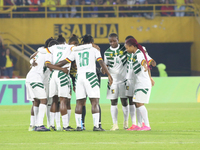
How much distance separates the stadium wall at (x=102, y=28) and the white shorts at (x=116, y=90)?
16.9m

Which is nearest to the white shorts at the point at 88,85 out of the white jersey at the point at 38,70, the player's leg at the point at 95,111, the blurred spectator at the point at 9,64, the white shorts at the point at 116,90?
the player's leg at the point at 95,111

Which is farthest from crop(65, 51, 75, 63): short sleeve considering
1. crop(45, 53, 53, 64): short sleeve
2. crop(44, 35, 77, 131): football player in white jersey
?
crop(45, 53, 53, 64): short sleeve

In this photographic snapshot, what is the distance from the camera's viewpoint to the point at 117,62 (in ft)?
29.5

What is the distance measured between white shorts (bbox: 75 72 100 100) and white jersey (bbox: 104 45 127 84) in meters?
0.76

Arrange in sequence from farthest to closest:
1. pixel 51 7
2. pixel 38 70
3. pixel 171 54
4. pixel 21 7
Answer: pixel 171 54, pixel 51 7, pixel 21 7, pixel 38 70

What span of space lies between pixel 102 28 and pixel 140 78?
17490mm

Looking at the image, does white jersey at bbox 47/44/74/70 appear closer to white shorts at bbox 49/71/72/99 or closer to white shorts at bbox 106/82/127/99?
white shorts at bbox 49/71/72/99

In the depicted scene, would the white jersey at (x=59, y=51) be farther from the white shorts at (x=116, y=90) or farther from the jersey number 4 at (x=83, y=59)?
the white shorts at (x=116, y=90)

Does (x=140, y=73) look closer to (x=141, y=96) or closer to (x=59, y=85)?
(x=141, y=96)

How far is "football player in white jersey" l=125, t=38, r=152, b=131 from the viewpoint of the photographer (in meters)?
8.48

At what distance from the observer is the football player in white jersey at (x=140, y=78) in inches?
334

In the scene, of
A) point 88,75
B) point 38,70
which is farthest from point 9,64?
point 88,75

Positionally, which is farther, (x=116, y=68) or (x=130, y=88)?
(x=116, y=68)

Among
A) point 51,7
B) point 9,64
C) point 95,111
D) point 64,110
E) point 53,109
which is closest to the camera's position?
point 95,111
